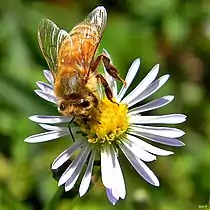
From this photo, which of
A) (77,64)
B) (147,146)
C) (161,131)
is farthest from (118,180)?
(77,64)

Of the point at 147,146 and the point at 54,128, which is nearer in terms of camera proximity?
the point at 147,146

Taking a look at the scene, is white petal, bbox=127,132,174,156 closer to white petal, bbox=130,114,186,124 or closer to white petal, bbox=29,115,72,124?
white petal, bbox=130,114,186,124

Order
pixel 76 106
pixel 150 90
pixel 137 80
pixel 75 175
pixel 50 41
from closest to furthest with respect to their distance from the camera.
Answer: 1. pixel 76 106
2. pixel 75 175
3. pixel 50 41
4. pixel 150 90
5. pixel 137 80

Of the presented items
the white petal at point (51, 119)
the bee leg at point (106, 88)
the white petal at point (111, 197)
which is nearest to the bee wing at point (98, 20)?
the bee leg at point (106, 88)

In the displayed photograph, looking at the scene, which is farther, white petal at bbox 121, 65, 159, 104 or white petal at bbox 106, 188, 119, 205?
white petal at bbox 121, 65, 159, 104

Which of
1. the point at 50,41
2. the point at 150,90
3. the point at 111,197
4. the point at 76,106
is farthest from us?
the point at 150,90

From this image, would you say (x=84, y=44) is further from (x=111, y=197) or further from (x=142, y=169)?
(x=111, y=197)

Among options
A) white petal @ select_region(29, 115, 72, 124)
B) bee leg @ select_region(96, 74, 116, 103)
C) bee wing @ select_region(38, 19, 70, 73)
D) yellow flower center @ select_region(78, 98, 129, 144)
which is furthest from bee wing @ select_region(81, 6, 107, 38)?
white petal @ select_region(29, 115, 72, 124)
